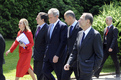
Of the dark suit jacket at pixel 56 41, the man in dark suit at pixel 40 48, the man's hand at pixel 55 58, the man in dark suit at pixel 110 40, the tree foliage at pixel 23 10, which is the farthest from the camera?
the tree foliage at pixel 23 10

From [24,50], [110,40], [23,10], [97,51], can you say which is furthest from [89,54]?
[23,10]

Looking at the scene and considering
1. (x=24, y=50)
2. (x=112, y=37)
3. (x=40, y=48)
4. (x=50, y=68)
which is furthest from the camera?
(x=112, y=37)

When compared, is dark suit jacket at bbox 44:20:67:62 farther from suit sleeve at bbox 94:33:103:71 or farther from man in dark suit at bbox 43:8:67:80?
suit sleeve at bbox 94:33:103:71

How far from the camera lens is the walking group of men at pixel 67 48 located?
4488 millimetres

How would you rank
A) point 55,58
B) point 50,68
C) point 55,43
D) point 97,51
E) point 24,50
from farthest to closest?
point 24,50 → point 50,68 → point 55,43 → point 55,58 → point 97,51

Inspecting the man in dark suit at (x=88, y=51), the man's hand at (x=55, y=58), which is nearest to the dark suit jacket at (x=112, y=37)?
the man's hand at (x=55, y=58)

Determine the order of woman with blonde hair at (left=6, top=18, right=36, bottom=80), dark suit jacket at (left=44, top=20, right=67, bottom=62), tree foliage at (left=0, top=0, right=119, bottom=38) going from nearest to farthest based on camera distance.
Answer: dark suit jacket at (left=44, top=20, right=67, bottom=62) → woman with blonde hair at (left=6, top=18, right=36, bottom=80) → tree foliage at (left=0, top=0, right=119, bottom=38)

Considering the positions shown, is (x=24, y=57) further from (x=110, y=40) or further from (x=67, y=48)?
(x=110, y=40)

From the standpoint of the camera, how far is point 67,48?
228 inches

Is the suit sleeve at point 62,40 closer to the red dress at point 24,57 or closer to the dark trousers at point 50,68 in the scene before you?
the dark trousers at point 50,68

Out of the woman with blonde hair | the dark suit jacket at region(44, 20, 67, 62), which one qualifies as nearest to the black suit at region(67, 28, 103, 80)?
the dark suit jacket at region(44, 20, 67, 62)

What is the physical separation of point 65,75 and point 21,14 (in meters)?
15.0

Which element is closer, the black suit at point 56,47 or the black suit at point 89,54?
the black suit at point 89,54

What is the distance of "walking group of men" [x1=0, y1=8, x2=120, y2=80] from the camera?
14.7 ft
